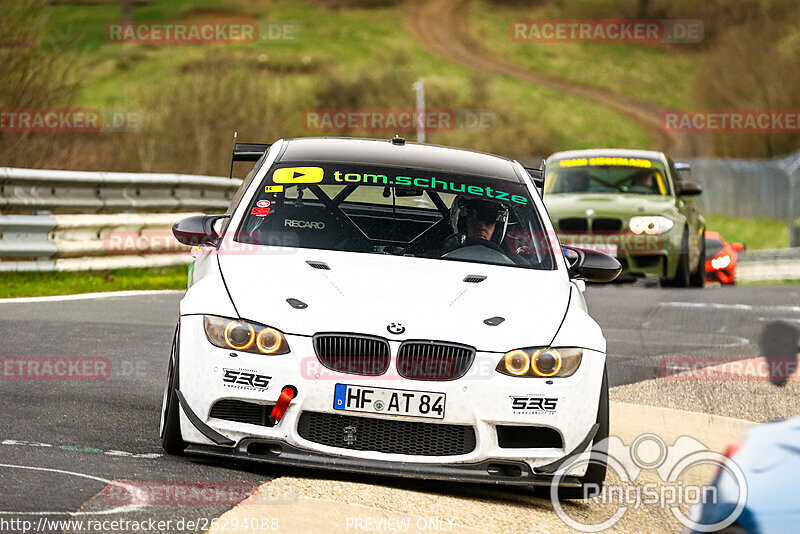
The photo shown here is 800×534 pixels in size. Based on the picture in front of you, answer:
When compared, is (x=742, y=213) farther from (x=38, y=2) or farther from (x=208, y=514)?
(x=208, y=514)

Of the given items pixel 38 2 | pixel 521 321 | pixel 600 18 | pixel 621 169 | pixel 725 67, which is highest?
pixel 600 18

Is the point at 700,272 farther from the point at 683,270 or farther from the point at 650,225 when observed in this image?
the point at 650,225

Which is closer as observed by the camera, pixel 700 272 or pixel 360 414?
pixel 360 414

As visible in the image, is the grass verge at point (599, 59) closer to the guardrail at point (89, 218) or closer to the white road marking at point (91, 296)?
the guardrail at point (89, 218)

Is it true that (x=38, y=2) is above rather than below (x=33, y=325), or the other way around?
above

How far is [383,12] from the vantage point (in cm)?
13038

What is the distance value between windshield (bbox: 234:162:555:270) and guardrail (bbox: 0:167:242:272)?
697 cm

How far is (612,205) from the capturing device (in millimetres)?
16203

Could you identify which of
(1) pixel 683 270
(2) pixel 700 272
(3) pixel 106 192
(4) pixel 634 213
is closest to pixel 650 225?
(4) pixel 634 213

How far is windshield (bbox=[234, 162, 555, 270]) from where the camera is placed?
6.82m

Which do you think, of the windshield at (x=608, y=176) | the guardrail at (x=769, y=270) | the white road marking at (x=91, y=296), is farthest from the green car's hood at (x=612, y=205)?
the guardrail at (x=769, y=270)

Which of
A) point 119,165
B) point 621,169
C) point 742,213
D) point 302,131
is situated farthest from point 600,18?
point 621,169

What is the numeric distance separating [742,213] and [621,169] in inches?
1053

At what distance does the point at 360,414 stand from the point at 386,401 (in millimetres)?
124
